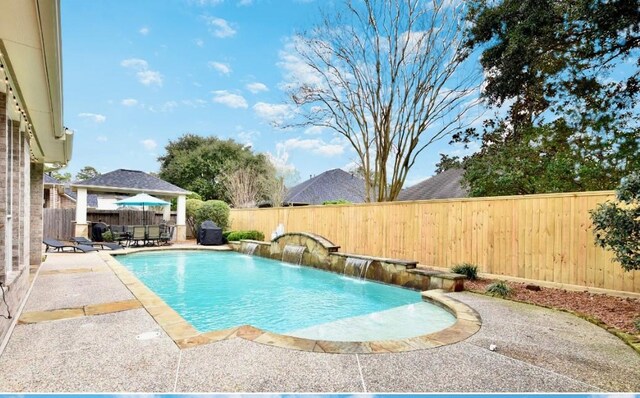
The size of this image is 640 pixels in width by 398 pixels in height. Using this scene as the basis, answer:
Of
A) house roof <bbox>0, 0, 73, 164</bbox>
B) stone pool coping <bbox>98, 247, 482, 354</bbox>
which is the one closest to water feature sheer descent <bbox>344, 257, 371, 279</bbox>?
stone pool coping <bbox>98, 247, 482, 354</bbox>

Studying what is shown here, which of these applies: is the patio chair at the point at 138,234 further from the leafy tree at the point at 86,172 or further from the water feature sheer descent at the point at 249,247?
the leafy tree at the point at 86,172

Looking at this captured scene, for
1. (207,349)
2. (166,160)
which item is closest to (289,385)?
(207,349)

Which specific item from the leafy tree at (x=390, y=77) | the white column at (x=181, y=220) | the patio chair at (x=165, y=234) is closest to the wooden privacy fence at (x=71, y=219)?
the white column at (x=181, y=220)

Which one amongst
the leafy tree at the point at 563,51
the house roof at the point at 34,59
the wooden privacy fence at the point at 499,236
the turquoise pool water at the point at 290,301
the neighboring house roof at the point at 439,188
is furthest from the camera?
the neighboring house roof at the point at 439,188

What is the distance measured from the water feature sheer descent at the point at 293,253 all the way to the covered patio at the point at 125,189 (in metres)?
8.95

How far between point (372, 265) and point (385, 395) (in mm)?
5985

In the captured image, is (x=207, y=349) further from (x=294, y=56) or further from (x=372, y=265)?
(x=294, y=56)

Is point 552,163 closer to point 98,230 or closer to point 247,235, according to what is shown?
point 247,235

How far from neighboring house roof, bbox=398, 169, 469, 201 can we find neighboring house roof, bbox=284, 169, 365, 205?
26.0 ft

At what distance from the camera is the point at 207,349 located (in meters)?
3.35

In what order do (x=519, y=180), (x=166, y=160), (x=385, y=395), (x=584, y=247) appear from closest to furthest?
1. (x=385, y=395)
2. (x=584, y=247)
3. (x=519, y=180)
4. (x=166, y=160)

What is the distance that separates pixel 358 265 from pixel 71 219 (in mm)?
15276

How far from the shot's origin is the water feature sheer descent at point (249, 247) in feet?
43.8

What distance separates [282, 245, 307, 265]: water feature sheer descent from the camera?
35.8 feet
